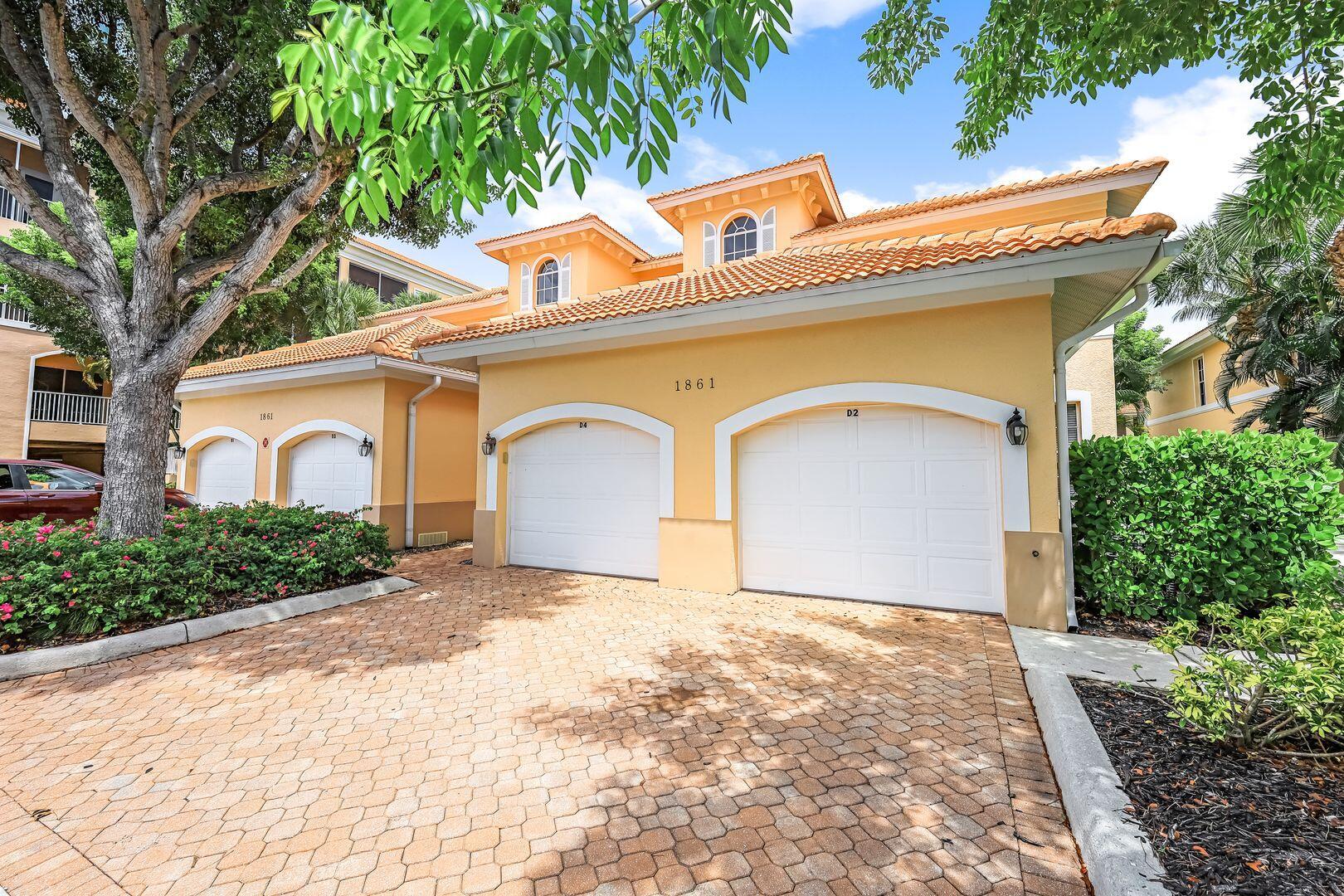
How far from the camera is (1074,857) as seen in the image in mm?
2477

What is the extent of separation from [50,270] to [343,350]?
4262 mm

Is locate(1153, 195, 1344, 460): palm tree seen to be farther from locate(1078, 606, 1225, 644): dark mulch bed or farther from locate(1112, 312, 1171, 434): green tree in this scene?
locate(1112, 312, 1171, 434): green tree

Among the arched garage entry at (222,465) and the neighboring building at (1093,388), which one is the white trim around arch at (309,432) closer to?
the arched garage entry at (222,465)

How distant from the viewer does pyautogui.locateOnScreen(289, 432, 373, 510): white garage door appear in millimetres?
11125

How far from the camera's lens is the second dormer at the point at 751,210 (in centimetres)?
1190

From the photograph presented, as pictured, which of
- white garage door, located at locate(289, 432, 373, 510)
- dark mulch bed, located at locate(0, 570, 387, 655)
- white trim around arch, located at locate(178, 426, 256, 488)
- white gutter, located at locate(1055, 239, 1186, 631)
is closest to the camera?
dark mulch bed, located at locate(0, 570, 387, 655)

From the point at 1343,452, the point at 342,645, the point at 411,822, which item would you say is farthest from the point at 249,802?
the point at 1343,452

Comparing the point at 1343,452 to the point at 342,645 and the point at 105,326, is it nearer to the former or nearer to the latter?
the point at 342,645

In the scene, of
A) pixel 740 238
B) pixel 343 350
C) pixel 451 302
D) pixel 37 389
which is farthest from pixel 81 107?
pixel 37 389

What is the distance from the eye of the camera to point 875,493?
6.77 metres

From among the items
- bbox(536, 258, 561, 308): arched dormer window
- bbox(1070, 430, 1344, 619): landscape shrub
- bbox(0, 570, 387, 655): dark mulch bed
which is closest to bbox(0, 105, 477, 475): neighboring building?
bbox(536, 258, 561, 308): arched dormer window

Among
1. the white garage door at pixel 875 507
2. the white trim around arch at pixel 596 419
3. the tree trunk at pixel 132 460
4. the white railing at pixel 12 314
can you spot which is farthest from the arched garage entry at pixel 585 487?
the white railing at pixel 12 314

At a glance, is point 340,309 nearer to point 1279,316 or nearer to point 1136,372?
point 1279,316

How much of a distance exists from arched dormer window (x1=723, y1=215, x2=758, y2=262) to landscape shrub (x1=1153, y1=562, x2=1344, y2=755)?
36.1ft
